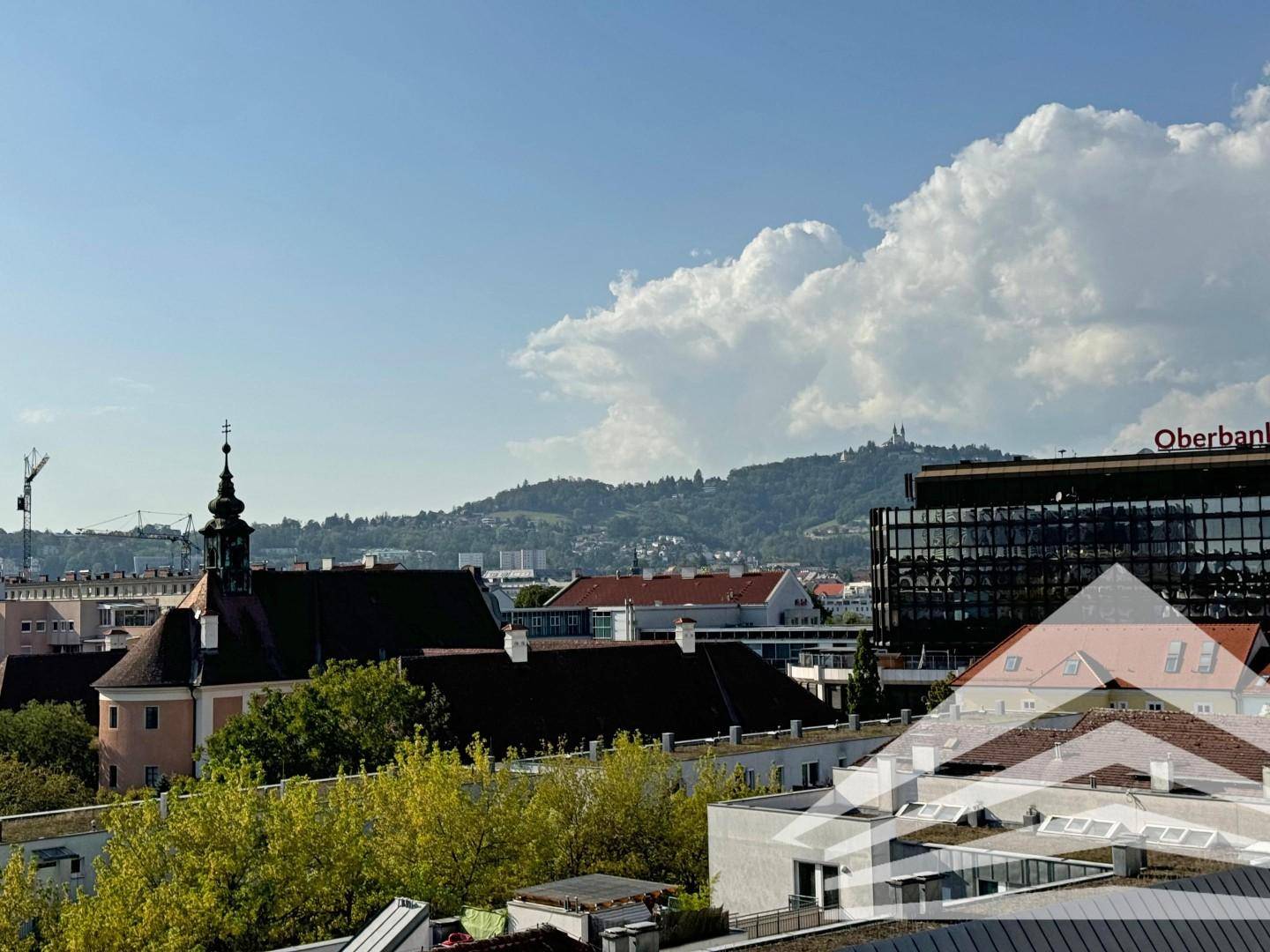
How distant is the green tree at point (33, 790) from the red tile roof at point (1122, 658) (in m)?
Answer: 56.5

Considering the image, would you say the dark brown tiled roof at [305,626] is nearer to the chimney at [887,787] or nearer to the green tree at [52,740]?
the green tree at [52,740]

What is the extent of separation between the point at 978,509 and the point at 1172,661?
3959 centimetres

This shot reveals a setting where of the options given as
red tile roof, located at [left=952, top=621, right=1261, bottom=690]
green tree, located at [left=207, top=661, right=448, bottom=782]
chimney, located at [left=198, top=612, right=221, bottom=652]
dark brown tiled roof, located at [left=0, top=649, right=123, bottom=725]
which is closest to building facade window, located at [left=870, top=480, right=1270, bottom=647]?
red tile roof, located at [left=952, top=621, right=1261, bottom=690]

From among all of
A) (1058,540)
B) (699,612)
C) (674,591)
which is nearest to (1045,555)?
(1058,540)

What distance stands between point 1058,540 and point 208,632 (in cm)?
7564

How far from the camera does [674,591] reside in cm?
18112

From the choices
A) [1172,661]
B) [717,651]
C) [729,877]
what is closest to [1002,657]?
[1172,661]

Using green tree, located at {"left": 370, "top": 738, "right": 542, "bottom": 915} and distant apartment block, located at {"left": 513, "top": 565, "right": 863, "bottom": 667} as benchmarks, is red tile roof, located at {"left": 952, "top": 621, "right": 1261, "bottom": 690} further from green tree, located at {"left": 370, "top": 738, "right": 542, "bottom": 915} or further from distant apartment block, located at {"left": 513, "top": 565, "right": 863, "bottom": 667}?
green tree, located at {"left": 370, "top": 738, "right": 542, "bottom": 915}

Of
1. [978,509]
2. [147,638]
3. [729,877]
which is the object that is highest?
[978,509]

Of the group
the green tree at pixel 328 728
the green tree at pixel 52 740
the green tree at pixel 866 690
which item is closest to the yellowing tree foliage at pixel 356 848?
the green tree at pixel 328 728

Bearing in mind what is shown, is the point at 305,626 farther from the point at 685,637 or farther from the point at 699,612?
Answer: the point at 699,612

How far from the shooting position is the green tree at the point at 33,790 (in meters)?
68.8

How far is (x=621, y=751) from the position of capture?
51.7 meters

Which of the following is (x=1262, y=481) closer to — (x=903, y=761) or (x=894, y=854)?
(x=903, y=761)
